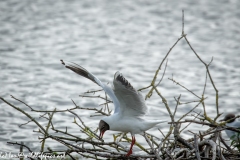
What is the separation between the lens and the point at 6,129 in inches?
372

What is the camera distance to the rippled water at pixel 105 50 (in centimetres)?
1094

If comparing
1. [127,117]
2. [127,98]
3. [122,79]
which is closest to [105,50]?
[127,117]

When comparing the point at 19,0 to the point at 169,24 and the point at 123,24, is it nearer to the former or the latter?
the point at 123,24

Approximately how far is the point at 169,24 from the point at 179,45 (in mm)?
2115

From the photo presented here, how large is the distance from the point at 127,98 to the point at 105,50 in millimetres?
9454

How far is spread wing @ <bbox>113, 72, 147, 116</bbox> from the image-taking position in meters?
5.68

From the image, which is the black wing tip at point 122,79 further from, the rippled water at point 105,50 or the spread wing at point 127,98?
the rippled water at point 105,50

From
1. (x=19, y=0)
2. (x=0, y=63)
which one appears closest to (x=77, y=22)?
(x=19, y=0)

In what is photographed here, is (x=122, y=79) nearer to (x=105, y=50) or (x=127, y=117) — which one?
(x=127, y=117)

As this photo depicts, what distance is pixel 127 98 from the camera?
6.10 m

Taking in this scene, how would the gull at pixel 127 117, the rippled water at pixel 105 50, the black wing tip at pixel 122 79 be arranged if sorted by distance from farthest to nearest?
the rippled water at pixel 105 50, the gull at pixel 127 117, the black wing tip at pixel 122 79

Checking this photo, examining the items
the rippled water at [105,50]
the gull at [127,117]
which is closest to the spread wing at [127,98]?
the gull at [127,117]

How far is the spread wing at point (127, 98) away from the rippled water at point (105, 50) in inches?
110

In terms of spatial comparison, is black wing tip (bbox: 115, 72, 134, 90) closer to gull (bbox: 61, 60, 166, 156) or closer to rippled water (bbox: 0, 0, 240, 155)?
gull (bbox: 61, 60, 166, 156)
